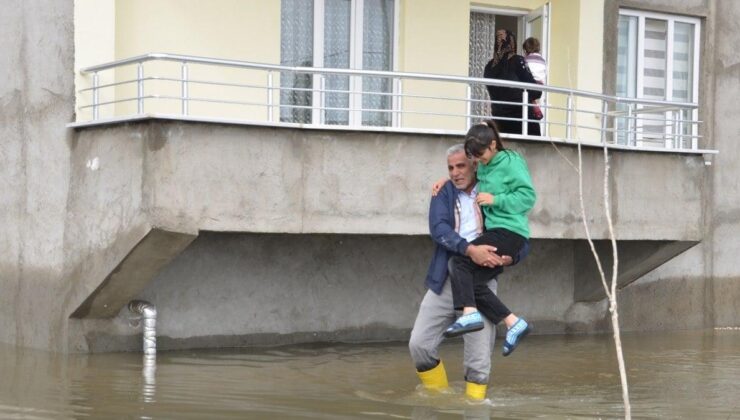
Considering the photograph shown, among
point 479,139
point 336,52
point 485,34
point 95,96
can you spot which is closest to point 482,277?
point 479,139

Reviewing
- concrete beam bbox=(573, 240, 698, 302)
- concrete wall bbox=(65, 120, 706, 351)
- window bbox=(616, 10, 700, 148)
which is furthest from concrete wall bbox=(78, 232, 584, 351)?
window bbox=(616, 10, 700, 148)

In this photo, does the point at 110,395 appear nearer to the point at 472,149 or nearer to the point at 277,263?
the point at 472,149

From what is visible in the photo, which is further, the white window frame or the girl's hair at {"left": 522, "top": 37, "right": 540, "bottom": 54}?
the girl's hair at {"left": 522, "top": 37, "right": 540, "bottom": 54}

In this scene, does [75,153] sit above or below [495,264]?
above

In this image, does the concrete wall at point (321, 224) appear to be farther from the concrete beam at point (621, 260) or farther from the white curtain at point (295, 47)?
the white curtain at point (295, 47)

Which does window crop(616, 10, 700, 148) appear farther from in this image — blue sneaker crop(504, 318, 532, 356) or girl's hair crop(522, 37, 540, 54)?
blue sneaker crop(504, 318, 532, 356)

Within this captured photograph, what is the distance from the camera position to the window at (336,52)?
624 inches

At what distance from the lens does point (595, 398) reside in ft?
36.1

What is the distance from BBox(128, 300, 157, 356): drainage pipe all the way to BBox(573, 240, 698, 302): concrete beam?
5.66 m

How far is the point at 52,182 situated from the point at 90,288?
131 centimetres

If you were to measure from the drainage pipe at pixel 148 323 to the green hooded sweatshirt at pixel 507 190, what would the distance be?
4.94m

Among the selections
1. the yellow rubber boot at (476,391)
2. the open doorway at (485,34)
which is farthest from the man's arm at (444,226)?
the open doorway at (485,34)

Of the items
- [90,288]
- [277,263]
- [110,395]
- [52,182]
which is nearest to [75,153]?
[52,182]

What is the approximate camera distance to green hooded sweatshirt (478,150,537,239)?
9961 mm
